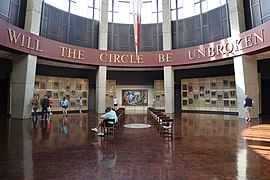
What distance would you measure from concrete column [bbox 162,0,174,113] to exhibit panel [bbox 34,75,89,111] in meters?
9.38

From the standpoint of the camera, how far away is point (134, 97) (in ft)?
73.9

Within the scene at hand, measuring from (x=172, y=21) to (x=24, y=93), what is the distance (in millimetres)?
15588

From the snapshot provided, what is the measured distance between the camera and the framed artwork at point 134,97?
22.5 metres

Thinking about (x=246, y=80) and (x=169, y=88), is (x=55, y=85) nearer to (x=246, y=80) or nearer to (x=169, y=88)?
(x=169, y=88)

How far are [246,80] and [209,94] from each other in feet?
20.1

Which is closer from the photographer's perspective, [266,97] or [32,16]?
[32,16]

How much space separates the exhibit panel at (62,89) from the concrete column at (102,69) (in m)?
3.33

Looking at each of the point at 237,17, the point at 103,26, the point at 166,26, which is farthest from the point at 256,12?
the point at 103,26

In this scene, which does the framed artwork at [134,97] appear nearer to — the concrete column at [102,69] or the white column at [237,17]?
the concrete column at [102,69]

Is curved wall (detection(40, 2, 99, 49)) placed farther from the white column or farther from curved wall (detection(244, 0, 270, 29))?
curved wall (detection(244, 0, 270, 29))

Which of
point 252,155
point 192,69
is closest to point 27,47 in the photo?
point 252,155

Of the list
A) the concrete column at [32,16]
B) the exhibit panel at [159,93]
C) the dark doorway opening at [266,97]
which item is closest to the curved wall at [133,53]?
the concrete column at [32,16]

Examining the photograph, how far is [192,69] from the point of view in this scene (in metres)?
20.6

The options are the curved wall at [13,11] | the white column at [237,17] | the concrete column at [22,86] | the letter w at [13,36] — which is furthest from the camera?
the white column at [237,17]
